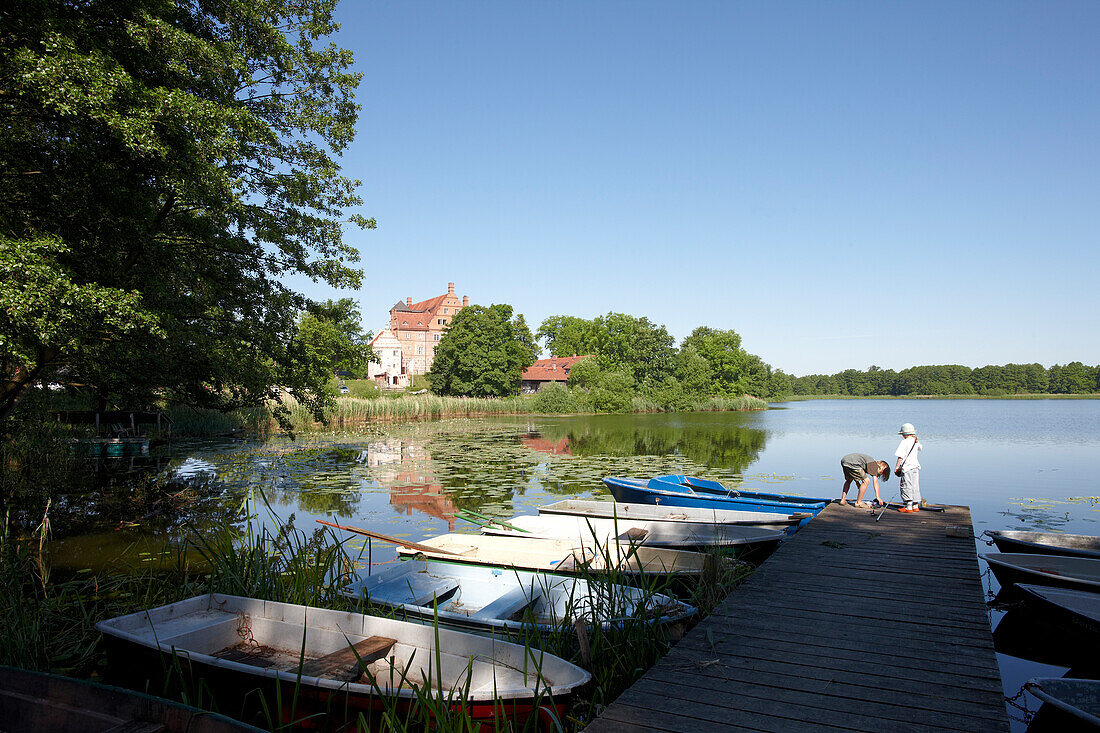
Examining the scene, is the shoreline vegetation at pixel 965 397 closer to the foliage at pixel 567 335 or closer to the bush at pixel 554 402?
the foliage at pixel 567 335

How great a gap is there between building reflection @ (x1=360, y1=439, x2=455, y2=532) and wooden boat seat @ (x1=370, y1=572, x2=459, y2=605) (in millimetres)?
3438

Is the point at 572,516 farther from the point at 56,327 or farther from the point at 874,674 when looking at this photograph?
the point at 56,327

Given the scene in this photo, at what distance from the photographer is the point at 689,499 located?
32.3ft

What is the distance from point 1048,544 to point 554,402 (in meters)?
42.7

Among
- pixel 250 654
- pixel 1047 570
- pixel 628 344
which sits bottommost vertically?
pixel 1047 570

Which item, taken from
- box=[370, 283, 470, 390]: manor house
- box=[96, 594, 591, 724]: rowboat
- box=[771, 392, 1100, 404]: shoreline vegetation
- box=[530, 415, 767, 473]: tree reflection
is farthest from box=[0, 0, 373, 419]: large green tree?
box=[771, 392, 1100, 404]: shoreline vegetation

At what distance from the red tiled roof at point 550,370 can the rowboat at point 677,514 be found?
2351 inches

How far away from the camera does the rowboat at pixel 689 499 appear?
379 inches

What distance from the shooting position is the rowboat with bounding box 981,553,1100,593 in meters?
6.05

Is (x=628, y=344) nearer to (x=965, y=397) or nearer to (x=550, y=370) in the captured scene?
(x=550, y=370)

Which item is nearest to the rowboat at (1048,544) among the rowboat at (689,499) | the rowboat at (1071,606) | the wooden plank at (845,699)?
the rowboat at (1071,606)

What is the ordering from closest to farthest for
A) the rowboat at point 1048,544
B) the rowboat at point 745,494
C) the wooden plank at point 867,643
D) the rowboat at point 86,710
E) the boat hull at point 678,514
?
the rowboat at point 86,710 < the wooden plank at point 867,643 < the rowboat at point 1048,544 < the boat hull at point 678,514 < the rowboat at point 745,494

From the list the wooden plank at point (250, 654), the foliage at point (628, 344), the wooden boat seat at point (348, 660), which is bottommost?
the wooden plank at point (250, 654)

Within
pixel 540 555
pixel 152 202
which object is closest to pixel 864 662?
pixel 540 555
